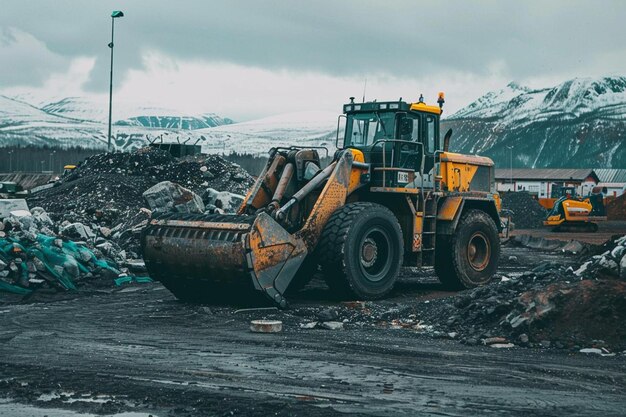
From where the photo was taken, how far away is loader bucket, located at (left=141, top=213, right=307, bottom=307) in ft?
40.3

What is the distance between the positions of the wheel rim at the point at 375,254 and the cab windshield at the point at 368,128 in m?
1.80

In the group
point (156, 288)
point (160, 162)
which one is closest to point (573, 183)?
point (160, 162)

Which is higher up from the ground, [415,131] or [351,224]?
[415,131]

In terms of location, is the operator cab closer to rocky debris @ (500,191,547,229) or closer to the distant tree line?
rocky debris @ (500,191,547,229)

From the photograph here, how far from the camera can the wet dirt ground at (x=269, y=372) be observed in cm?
744

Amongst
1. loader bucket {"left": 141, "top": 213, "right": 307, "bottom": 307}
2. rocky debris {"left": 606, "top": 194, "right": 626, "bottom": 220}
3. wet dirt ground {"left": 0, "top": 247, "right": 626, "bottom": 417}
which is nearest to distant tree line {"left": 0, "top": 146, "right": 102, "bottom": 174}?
rocky debris {"left": 606, "top": 194, "right": 626, "bottom": 220}

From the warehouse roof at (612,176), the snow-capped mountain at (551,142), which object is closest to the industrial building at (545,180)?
the warehouse roof at (612,176)

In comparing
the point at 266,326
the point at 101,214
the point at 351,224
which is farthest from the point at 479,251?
the point at 101,214

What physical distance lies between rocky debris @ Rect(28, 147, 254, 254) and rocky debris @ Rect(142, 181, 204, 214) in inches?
3.5

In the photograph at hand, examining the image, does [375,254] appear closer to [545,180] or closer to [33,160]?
[33,160]

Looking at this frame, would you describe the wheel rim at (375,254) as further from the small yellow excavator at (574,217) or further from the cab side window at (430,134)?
the small yellow excavator at (574,217)

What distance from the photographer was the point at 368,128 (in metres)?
15.0

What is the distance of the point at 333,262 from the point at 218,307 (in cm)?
177

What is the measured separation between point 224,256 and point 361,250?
2220mm
